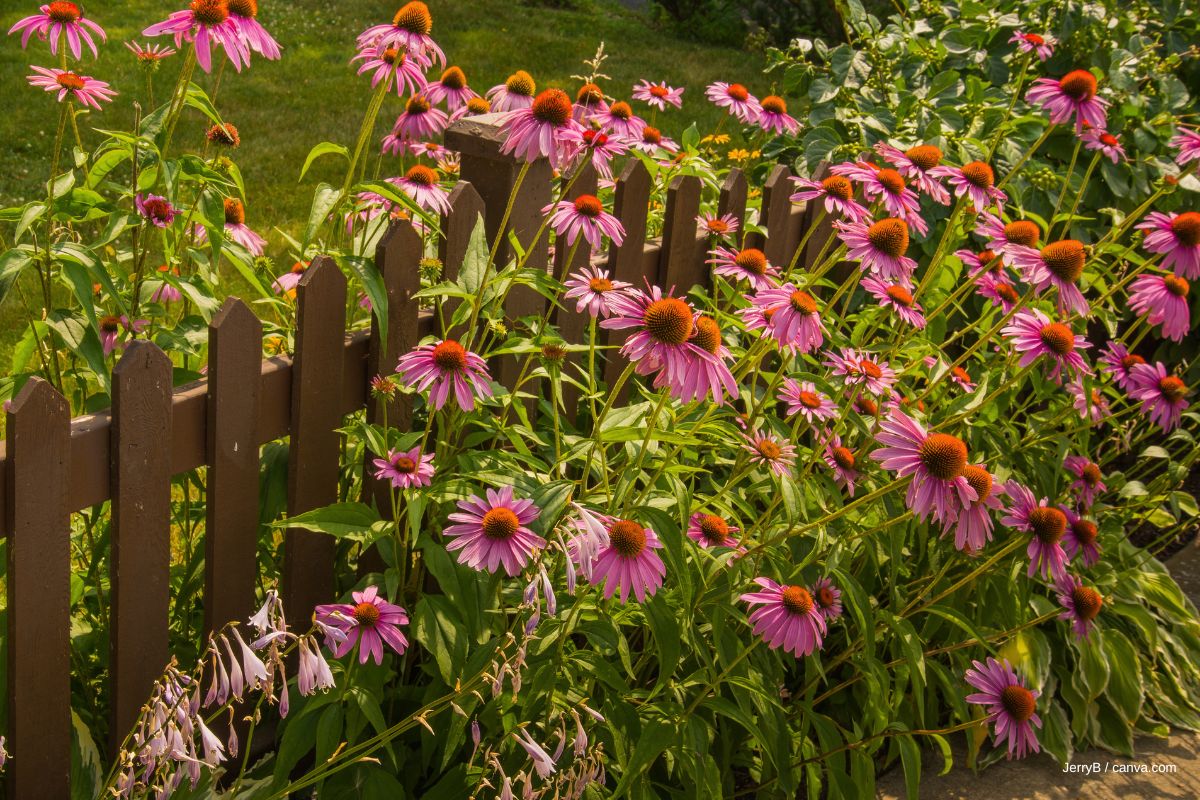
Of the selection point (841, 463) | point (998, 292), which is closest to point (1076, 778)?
point (841, 463)

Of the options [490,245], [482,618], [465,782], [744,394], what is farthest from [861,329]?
[465,782]

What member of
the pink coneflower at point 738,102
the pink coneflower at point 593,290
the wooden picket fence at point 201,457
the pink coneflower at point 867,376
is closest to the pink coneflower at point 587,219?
the pink coneflower at point 593,290

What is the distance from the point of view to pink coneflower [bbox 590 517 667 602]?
5.74ft

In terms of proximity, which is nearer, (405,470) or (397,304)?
(405,470)

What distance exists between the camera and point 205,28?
1.91m

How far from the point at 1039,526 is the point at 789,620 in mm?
619

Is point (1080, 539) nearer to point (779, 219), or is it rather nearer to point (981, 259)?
point (981, 259)

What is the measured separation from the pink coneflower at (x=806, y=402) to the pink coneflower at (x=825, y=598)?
31 centimetres

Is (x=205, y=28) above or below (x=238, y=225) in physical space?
above

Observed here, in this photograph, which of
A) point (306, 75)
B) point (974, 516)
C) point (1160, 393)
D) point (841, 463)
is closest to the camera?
point (974, 516)

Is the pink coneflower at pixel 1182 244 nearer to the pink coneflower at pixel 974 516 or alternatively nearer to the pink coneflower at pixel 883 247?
the pink coneflower at pixel 883 247

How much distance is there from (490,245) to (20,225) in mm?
914

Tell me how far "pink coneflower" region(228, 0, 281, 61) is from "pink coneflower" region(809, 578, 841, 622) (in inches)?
52.9

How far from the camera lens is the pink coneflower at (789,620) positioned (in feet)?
6.50
